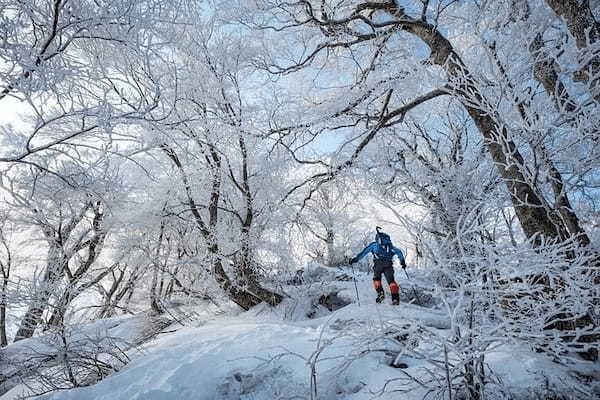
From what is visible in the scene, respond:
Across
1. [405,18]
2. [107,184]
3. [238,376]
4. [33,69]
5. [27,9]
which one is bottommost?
[238,376]

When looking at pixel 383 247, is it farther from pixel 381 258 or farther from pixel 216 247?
pixel 216 247

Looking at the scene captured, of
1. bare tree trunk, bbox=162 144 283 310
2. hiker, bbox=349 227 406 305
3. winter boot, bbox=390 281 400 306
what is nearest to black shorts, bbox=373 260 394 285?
hiker, bbox=349 227 406 305

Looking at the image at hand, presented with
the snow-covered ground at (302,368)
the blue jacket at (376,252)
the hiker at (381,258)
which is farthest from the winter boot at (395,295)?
the snow-covered ground at (302,368)

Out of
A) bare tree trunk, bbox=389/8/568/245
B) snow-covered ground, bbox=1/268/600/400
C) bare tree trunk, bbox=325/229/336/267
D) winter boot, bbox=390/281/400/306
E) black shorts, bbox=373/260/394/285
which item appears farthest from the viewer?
bare tree trunk, bbox=325/229/336/267

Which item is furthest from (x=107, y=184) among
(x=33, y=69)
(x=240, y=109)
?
(x=240, y=109)

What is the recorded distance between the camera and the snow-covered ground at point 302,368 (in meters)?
2.17

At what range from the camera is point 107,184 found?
3840 millimetres

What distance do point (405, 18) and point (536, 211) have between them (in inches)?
113

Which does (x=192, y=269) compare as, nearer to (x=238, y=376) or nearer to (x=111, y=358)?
(x=111, y=358)

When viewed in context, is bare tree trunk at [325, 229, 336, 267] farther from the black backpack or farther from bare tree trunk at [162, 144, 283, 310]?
the black backpack

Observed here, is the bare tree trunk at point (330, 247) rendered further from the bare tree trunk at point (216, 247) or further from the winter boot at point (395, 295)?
the winter boot at point (395, 295)

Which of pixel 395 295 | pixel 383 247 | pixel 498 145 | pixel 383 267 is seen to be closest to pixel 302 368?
pixel 498 145

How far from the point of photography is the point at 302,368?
8.80 ft

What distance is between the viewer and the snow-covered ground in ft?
7.11
